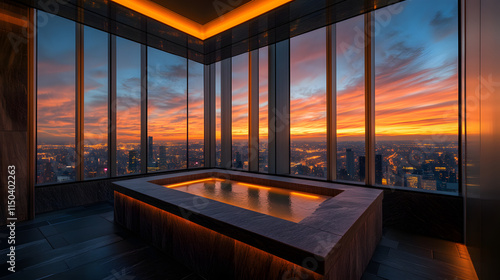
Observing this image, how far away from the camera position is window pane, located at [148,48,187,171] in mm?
4883

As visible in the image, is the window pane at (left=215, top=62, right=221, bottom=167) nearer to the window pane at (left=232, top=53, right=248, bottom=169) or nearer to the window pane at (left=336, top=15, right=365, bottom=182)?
the window pane at (left=232, top=53, right=248, bottom=169)

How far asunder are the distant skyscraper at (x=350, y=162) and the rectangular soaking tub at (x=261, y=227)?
0.77 m

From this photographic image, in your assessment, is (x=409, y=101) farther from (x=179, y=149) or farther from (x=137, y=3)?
(x=179, y=149)

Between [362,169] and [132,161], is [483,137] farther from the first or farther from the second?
[132,161]

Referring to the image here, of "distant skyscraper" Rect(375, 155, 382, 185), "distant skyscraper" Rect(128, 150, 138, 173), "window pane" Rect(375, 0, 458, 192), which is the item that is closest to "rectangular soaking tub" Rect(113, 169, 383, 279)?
"distant skyscraper" Rect(375, 155, 382, 185)

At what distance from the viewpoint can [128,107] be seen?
4543mm

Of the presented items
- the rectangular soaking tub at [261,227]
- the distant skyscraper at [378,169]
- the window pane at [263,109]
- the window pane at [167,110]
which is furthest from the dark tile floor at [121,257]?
the window pane at [263,109]

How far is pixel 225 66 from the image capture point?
567cm

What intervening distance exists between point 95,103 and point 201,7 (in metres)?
2.75

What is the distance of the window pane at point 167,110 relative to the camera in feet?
16.0

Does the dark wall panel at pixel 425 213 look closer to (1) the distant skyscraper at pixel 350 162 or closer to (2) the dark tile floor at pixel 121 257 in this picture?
(2) the dark tile floor at pixel 121 257

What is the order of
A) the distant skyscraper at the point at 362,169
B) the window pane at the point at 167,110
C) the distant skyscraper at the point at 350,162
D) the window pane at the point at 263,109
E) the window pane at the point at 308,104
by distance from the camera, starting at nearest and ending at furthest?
the distant skyscraper at the point at 362,169
the distant skyscraper at the point at 350,162
the window pane at the point at 308,104
the window pane at the point at 263,109
the window pane at the point at 167,110

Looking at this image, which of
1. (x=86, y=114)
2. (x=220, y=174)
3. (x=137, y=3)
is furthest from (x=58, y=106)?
(x=220, y=174)

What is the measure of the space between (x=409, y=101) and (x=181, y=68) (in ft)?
15.9
